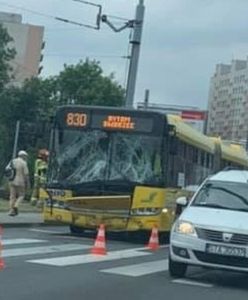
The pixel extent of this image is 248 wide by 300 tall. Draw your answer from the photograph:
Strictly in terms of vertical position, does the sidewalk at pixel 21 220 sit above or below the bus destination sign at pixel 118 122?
below

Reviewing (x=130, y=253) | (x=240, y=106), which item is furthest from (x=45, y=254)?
(x=240, y=106)

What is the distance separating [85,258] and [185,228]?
2942 mm

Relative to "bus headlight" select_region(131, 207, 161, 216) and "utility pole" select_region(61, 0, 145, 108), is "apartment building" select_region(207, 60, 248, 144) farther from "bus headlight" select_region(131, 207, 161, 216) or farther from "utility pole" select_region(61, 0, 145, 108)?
"bus headlight" select_region(131, 207, 161, 216)

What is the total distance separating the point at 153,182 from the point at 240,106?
5994cm

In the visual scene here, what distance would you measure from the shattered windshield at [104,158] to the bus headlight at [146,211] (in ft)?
1.90

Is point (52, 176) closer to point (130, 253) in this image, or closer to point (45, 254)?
point (130, 253)

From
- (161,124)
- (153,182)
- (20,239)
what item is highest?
(161,124)

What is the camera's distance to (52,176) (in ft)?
70.8

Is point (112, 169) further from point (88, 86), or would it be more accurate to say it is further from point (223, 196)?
point (88, 86)

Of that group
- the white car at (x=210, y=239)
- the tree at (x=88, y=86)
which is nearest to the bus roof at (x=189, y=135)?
the white car at (x=210, y=239)

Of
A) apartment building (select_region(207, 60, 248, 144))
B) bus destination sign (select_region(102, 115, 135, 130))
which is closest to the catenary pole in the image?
bus destination sign (select_region(102, 115, 135, 130))

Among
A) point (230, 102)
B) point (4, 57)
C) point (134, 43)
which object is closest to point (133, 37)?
point (134, 43)

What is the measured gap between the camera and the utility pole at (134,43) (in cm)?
3206

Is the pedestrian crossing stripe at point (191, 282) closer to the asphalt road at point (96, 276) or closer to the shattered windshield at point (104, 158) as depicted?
the asphalt road at point (96, 276)
